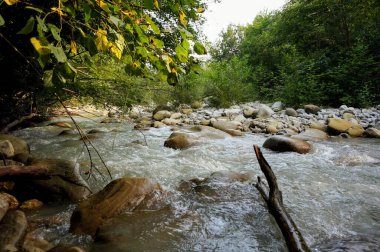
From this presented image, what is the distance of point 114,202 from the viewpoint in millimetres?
2686

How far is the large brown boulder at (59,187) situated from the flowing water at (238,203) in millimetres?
207

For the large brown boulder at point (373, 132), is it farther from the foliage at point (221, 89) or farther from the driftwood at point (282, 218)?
the foliage at point (221, 89)

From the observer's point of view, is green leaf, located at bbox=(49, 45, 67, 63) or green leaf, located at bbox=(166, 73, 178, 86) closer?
green leaf, located at bbox=(49, 45, 67, 63)

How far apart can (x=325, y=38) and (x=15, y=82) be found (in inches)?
529

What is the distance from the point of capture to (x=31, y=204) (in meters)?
2.89

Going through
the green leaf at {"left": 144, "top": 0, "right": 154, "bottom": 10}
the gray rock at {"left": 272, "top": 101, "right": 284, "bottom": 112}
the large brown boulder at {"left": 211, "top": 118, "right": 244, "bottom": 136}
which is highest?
the green leaf at {"left": 144, "top": 0, "right": 154, "bottom": 10}

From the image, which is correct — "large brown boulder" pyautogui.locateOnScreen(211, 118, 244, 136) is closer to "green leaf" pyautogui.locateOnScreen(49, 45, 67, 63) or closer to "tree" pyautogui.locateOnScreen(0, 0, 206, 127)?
"tree" pyautogui.locateOnScreen(0, 0, 206, 127)

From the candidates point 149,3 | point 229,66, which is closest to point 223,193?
point 149,3

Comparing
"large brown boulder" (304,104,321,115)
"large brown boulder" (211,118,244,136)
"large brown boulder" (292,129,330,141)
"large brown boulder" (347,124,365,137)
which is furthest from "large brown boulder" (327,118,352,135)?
"large brown boulder" (211,118,244,136)

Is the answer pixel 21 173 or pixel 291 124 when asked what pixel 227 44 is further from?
pixel 21 173

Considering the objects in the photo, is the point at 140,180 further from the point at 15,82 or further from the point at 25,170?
the point at 15,82

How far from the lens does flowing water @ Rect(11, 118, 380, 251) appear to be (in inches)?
89.5

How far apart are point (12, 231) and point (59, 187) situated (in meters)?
0.98

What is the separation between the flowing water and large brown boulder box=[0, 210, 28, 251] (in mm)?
200
